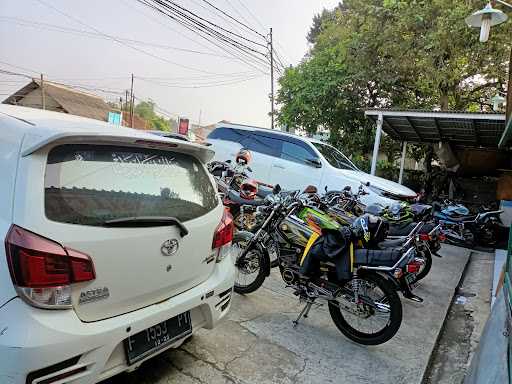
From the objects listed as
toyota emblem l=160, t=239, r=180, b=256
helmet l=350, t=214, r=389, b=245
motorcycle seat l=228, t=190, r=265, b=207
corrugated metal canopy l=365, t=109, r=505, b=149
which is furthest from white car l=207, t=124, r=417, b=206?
toyota emblem l=160, t=239, r=180, b=256

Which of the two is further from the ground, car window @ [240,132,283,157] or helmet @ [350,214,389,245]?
car window @ [240,132,283,157]

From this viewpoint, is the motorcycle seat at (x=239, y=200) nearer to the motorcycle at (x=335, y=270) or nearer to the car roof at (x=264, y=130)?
the motorcycle at (x=335, y=270)

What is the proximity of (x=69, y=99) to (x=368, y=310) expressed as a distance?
102ft

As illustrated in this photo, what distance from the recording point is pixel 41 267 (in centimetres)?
152

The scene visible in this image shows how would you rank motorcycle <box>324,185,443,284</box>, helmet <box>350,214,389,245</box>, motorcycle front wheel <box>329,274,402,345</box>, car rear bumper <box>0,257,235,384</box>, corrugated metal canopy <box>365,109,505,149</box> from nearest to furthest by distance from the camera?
car rear bumper <box>0,257,235,384</box> → motorcycle front wheel <box>329,274,402,345</box> → helmet <box>350,214,389,245</box> → motorcycle <box>324,185,443,284</box> → corrugated metal canopy <box>365,109,505,149</box>

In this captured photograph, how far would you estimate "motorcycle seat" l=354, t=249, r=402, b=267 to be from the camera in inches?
113

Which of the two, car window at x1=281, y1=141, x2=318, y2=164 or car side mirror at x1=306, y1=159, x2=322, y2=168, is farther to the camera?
car window at x1=281, y1=141, x2=318, y2=164

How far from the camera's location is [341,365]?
2.71 m

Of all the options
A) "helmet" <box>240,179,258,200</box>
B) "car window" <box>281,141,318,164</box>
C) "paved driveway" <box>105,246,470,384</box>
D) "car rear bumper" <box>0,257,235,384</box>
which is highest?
"car window" <box>281,141,318,164</box>

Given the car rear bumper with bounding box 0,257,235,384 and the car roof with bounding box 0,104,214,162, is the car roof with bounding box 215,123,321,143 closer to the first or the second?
the car roof with bounding box 0,104,214,162

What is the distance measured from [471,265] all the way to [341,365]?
15.5 ft

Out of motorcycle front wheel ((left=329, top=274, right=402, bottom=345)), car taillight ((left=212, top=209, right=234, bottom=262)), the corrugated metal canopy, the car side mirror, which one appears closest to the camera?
car taillight ((left=212, top=209, right=234, bottom=262))

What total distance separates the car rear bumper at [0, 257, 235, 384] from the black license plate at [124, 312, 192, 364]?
0.04 metres

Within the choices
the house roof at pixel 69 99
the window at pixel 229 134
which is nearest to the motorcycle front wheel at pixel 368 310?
the window at pixel 229 134
